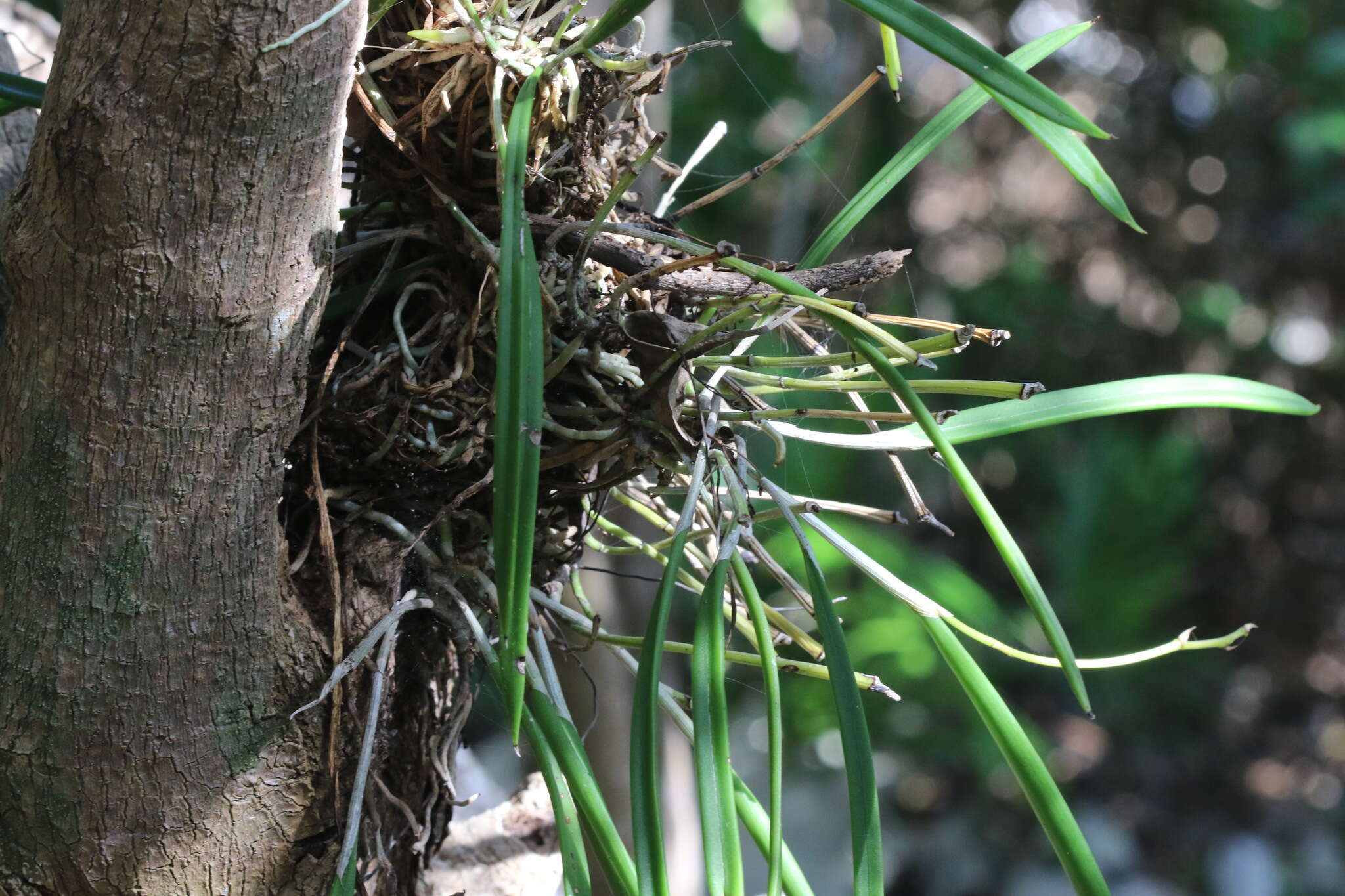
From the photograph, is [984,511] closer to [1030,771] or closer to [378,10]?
[1030,771]

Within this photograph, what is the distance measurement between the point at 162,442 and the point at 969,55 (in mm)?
305

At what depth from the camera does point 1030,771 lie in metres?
0.35

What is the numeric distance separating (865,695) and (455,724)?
160 cm

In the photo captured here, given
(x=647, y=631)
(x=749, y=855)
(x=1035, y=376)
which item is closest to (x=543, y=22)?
(x=647, y=631)

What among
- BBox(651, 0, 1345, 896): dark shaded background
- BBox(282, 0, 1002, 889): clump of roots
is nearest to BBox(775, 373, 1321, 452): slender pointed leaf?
BBox(282, 0, 1002, 889): clump of roots

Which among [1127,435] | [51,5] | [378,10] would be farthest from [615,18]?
[1127,435]

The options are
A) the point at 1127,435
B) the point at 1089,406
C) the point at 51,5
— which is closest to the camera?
the point at 1089,406

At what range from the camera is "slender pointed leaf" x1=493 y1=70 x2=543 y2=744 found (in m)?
0.29

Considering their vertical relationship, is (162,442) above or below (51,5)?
below

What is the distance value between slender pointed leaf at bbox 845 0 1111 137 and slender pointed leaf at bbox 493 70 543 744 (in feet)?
0.41

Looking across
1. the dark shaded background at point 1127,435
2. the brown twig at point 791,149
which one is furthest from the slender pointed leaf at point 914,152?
the dark shaded background at point 1127,435

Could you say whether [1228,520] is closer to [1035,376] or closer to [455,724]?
[1035,376]

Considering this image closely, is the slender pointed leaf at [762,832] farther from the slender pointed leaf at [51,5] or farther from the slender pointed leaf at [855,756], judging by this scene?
the slender pointed leaf at [51,5]

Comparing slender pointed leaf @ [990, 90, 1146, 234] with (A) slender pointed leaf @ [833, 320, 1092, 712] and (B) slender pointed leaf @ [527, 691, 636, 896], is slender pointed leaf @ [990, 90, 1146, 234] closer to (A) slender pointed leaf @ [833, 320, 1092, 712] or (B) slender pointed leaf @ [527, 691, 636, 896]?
(A) slender pointed leaf @ [833, 320, 1092, 712]
